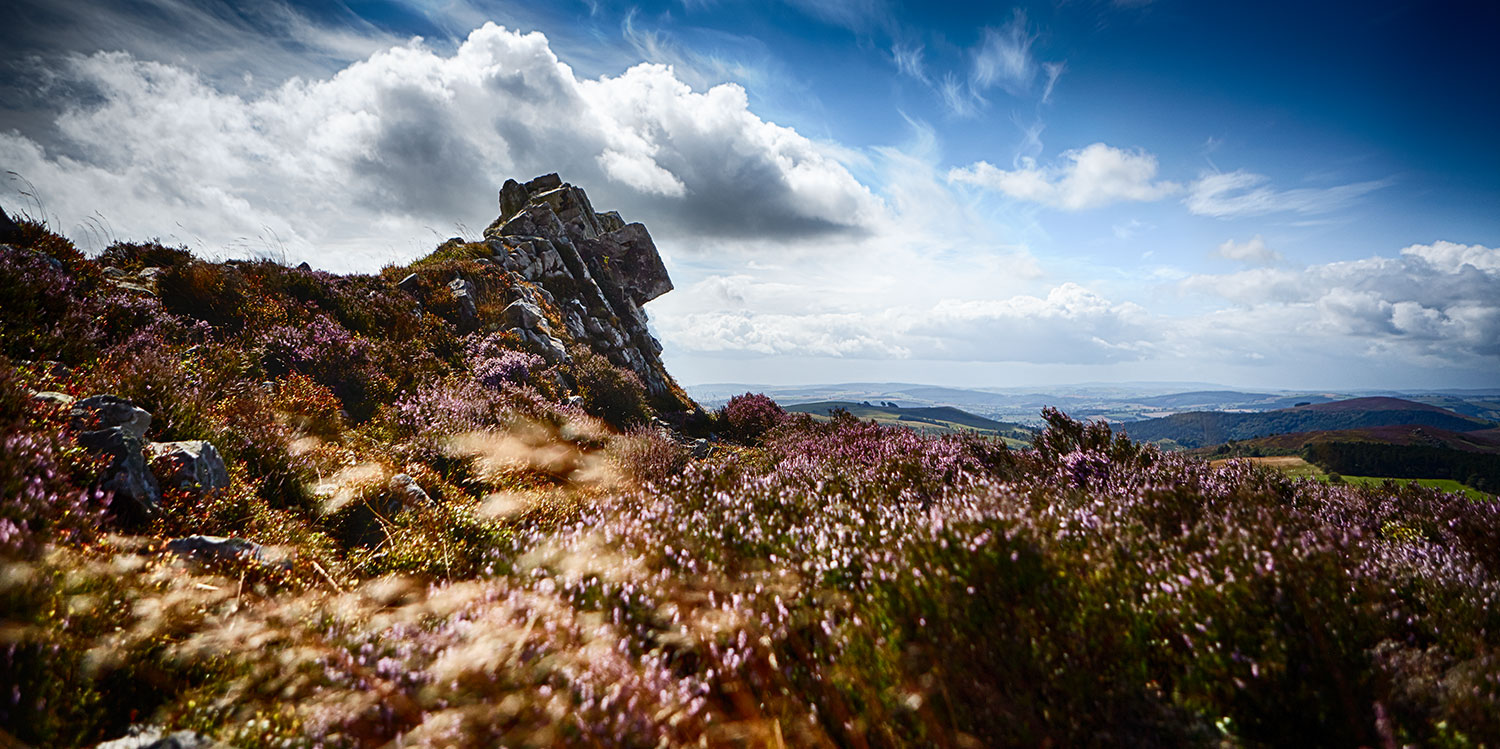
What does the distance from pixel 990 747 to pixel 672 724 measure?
1391 mm

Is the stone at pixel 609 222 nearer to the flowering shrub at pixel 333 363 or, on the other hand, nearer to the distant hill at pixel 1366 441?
the flowering shrub at pixel 333 363

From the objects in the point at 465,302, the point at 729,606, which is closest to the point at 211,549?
the point at 729,606

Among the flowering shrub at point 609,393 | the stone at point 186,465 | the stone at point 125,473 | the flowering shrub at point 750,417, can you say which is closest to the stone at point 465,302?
the flowering shrub at point 609,393

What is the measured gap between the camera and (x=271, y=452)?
5.84 meters

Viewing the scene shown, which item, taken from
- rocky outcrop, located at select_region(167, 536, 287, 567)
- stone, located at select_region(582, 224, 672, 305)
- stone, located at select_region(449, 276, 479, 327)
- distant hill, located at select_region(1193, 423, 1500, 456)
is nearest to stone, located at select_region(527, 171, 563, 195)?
stone, located at select_region(582, 224, 672, 305)

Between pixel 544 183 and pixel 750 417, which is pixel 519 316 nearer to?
pixel 750 417

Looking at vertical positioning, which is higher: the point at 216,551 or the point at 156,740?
the point at 216,551

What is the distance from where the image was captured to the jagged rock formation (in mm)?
17594

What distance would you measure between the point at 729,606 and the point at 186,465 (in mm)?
4969

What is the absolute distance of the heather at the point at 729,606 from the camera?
92.5 inches

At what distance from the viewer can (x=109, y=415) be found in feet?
15.4

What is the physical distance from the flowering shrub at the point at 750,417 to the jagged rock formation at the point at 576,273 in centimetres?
316

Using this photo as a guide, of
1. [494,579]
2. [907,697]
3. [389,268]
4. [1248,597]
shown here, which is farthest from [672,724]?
[389,268]

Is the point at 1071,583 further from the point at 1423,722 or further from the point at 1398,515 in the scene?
the point at 1398,515
